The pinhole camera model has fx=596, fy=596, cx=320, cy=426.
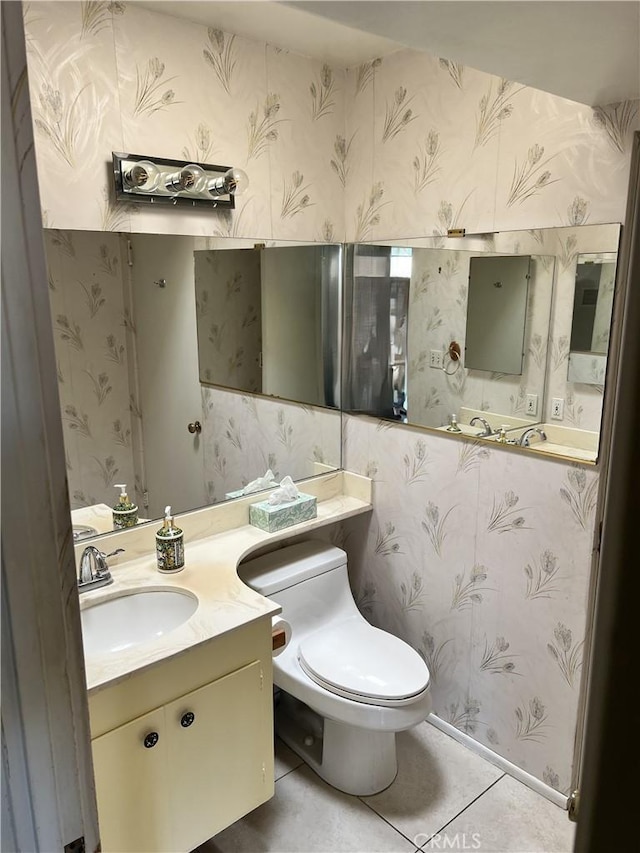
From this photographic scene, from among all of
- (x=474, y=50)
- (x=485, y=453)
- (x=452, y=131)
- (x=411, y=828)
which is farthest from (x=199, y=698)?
(x=452, y=131)

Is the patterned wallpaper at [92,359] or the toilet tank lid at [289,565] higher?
the patterned wallpaper at [92,359]

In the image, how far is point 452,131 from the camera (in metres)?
1.92

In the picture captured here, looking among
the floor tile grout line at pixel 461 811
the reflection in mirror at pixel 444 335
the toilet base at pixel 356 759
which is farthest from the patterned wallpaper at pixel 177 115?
the floor tile grout line at pixel 461 811

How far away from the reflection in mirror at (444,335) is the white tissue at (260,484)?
437 mm

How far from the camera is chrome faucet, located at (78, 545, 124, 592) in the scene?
1.65 metres

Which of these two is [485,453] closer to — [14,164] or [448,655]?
[448,655]

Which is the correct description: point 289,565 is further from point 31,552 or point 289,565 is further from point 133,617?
point 31,552

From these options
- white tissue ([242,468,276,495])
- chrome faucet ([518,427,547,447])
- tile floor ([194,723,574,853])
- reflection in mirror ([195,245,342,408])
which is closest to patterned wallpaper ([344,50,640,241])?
reflection in mirror ([195,245,342,408])

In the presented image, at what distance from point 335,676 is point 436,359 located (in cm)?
110

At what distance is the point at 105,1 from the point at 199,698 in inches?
72.7

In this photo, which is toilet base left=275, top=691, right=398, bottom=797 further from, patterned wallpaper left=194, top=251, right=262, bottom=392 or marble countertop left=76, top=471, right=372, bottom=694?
patterned wallpaper left=194, top=251, right=262, bottom=392

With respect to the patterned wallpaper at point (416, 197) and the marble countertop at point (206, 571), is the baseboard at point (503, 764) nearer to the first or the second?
the patterned wallpaper at point (416, 197)

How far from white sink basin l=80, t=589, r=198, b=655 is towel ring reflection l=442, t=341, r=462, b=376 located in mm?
1122

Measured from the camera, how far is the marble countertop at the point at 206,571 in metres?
1.38
